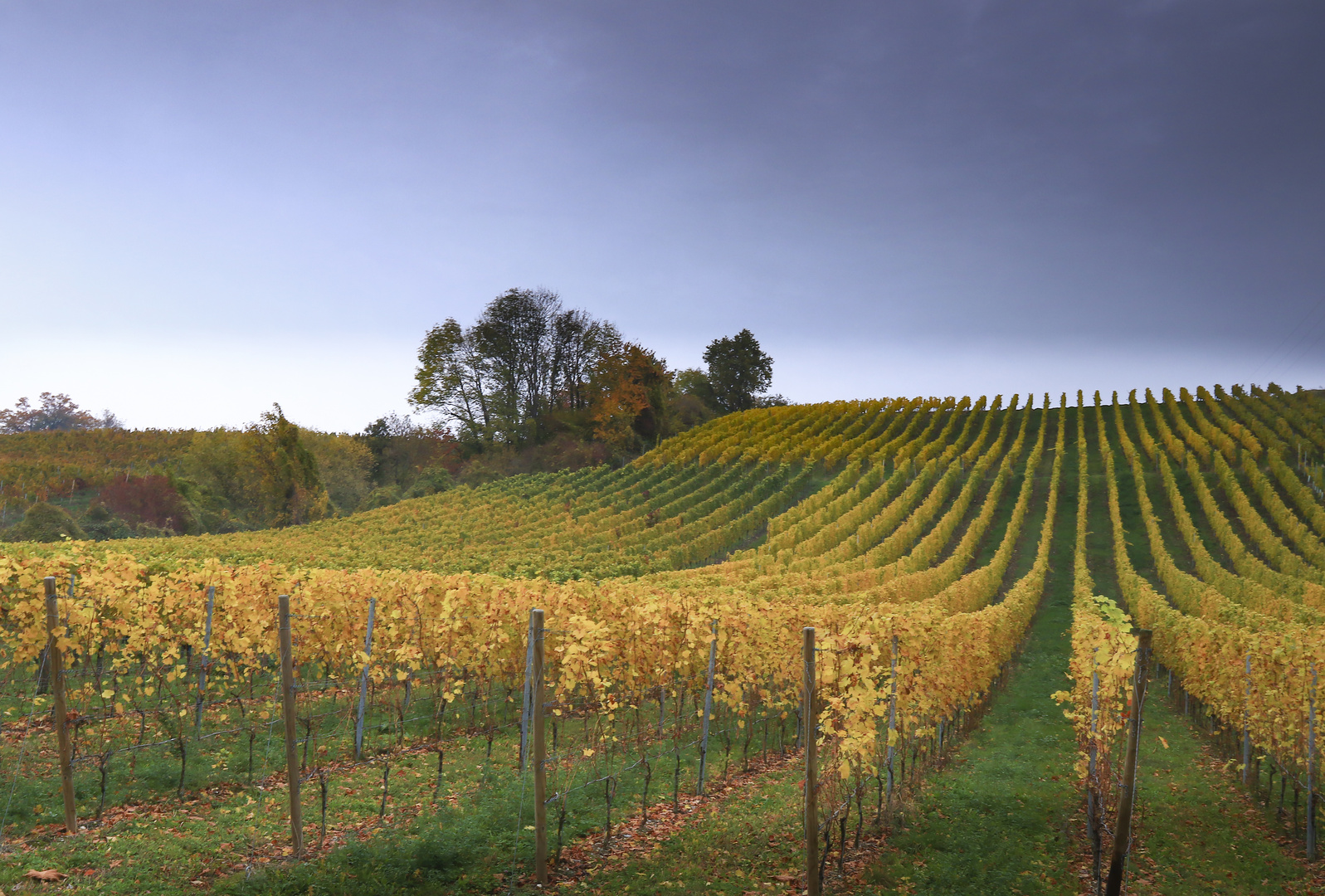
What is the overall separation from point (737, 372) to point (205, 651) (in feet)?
254

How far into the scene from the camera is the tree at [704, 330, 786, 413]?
8631 cm

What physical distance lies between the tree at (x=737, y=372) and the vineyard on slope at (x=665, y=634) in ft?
140

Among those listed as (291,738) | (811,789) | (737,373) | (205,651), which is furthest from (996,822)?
(737,373)

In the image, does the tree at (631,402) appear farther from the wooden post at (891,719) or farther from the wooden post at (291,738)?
the wooden post at (291,738)

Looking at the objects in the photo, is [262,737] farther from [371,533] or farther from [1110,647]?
[371,533]

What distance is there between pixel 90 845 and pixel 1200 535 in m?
44.0

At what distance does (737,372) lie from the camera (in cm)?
8650

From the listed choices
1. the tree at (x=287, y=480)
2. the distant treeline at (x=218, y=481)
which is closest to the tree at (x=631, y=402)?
the distant treeline at (x=218, y=481)

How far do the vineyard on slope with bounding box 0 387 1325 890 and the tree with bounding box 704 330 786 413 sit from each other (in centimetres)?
4269

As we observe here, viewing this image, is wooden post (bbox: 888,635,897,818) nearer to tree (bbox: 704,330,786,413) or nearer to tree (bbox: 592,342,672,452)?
tree (bbox: 592,342,672,452)

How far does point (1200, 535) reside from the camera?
37.4 m

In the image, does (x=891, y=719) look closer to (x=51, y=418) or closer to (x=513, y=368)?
(x=513, y=368)

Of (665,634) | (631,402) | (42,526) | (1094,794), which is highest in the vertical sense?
(631,402)

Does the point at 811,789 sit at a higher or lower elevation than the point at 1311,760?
higher
